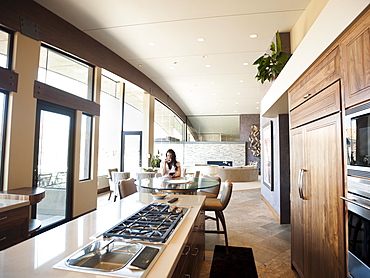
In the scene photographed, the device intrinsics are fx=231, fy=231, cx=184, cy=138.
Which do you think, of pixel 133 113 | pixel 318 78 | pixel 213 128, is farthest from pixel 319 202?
pixel 213 128

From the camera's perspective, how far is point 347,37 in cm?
141

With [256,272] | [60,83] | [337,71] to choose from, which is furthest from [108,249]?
[60,83]

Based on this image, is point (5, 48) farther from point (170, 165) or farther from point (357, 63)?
point (357, 63)

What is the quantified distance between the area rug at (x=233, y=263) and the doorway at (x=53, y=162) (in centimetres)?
289

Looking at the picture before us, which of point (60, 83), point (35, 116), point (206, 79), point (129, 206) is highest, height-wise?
point (206, 79)

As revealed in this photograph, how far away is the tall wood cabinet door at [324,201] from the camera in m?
1.56

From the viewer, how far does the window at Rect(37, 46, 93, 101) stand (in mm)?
3957

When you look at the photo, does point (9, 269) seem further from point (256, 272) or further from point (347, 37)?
point (256, 272)

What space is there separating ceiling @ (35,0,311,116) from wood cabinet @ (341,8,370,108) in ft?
8.67

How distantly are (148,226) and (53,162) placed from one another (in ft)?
11.4

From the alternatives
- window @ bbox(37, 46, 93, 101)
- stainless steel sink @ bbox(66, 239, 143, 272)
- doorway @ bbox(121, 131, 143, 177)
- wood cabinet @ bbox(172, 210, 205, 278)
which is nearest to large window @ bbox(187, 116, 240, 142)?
doorway @ bbox(121, 131, 143, 177)

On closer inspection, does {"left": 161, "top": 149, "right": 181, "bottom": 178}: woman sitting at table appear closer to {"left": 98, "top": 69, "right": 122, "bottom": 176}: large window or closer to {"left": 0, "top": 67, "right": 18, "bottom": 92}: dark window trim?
{"left": 0, "top": 67, "right": 18, "bottom": 92}: dark window trim

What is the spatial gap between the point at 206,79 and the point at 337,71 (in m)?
6.27

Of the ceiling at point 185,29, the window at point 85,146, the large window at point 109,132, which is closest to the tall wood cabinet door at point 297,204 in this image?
the ceiling at point 185,29
